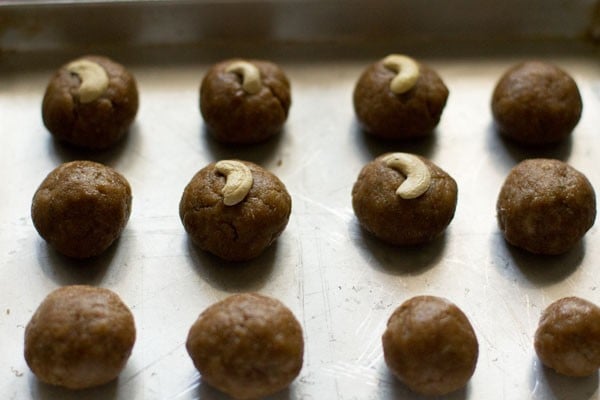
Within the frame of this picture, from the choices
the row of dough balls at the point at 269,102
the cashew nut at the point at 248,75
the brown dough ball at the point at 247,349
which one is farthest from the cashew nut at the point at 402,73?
the brown dough ball at the point at 247,349

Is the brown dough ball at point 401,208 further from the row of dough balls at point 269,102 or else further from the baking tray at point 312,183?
the row of dough balls at point 269,102

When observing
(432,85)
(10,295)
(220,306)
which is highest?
(432,85)

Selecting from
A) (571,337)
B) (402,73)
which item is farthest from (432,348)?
(402,73)

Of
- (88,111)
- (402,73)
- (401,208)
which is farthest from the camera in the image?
(402,73)

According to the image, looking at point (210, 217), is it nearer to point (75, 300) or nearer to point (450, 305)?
point (75, 300)

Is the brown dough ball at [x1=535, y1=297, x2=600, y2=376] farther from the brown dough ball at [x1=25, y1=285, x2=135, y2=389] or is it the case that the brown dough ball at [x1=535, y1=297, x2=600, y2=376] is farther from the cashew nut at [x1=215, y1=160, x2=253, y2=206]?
the brown dough ball at [x1=25, y1=285, x2=135, y2=389]

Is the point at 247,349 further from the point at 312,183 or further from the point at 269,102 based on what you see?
the point at 269,102

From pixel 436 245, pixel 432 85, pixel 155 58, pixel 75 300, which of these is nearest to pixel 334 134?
pixel 432 85
